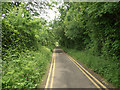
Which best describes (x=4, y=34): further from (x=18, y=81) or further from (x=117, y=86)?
(x=117, y=86)

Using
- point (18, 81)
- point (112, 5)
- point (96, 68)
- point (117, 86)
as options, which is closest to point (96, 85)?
point (117, 86)

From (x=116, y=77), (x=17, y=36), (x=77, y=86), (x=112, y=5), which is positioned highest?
(x=112, y=5)

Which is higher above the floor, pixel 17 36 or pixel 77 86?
pixel 17 36

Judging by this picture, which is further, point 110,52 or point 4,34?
point 110,52

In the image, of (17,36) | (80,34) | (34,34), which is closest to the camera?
(17,36)

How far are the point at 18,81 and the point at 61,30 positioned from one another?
29.0 m

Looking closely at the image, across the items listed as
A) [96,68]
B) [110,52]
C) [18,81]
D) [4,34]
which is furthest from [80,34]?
[18,81]

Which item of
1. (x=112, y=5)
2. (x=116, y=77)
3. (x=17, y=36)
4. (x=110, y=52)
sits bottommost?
(x=116, y=77)

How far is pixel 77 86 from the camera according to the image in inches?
232

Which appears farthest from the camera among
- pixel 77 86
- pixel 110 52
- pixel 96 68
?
pixel 110 52

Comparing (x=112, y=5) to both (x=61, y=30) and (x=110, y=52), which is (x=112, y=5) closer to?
(x=110, y=52)

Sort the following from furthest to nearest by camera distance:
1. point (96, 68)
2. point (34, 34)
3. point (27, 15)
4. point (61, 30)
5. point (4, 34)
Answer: point (61, 30), point (34, 34), point (27, 15), point (96, 68), point (4, 34)

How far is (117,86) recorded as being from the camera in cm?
563

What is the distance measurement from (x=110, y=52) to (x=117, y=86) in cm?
496
